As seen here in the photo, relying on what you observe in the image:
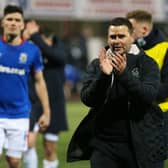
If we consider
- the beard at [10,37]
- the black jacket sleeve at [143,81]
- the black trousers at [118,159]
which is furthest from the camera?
the beard at [10,37]

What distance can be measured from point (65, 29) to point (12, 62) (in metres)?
23.9

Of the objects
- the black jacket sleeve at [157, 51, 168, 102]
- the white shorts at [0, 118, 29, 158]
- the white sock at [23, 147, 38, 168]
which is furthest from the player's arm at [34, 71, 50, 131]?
the black jacket sleeve at [157, 51, 168, 102]

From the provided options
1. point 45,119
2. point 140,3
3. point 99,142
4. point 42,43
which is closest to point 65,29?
point 140,3

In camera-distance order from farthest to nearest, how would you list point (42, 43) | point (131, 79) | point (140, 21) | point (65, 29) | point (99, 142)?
point (65, 29), point (42, 43), point (140, 21), point (99, 142), point (131, 79)

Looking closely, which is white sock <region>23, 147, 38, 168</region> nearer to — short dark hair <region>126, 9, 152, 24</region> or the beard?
the beard

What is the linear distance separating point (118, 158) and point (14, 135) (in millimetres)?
2405

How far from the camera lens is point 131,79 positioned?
22.2ft

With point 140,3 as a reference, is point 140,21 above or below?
above

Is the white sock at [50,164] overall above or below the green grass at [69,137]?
above

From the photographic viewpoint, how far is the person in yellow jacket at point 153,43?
8.10 metres

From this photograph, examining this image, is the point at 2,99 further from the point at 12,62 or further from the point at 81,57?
the point at 81,57

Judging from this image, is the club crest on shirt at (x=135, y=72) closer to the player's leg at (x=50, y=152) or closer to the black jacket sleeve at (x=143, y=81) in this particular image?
the black jacket sleeve at (x=143, y=81)

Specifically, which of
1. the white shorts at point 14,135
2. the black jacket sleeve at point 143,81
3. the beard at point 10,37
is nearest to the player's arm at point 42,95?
the white shorts at point 14,135

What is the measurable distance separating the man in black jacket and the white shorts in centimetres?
208
